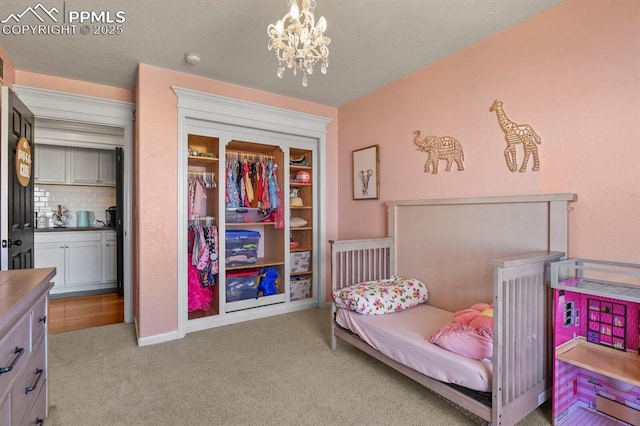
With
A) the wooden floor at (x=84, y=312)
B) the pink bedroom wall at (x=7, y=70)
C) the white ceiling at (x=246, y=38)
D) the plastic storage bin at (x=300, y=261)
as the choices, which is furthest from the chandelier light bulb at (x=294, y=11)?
the wooden floor at (x=84, y=312)

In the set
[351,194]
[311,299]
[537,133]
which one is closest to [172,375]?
[311,299]

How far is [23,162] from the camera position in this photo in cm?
238

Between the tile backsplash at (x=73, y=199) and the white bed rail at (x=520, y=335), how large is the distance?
522 centimetres

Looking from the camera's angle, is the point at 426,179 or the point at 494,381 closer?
the point at 494,381

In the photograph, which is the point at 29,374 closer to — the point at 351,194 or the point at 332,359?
the point at 332,359

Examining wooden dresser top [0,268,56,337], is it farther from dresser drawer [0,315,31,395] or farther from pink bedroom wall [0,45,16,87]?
pink bedroom wall [0,45,16,87]

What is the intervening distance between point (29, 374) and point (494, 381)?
193 centimetres

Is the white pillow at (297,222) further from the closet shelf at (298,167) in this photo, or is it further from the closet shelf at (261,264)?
the closet shelf at (298,167)

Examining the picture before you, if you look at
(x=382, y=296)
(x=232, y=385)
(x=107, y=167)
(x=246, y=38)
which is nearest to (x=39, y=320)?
(x=232, y=385)

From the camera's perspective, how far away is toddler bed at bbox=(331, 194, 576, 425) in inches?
59.0

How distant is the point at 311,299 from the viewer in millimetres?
3662

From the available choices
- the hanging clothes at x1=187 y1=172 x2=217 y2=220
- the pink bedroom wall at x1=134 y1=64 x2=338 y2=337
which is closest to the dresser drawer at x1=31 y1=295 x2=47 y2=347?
the pink bedroom wall at x1=134 y1=64 x2=338 y2=337

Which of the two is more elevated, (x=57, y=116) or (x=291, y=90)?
(x=291, y=90)

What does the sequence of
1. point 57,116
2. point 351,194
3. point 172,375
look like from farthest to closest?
point 351,194, point 57,116, point 172,375
